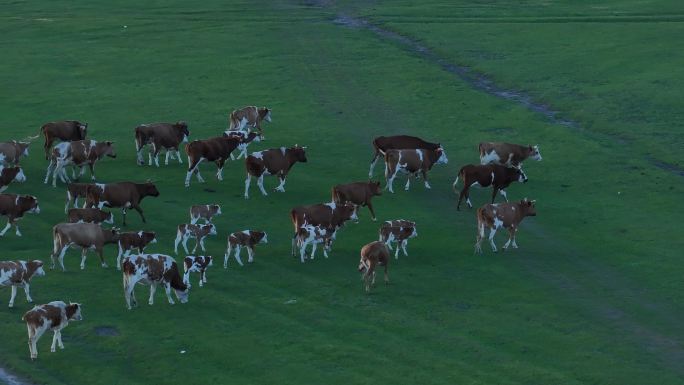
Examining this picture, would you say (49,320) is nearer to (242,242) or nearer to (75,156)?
(242,242)

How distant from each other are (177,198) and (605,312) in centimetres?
1685

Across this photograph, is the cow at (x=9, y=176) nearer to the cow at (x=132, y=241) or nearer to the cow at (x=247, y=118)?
the cow at (x=132, y=241)

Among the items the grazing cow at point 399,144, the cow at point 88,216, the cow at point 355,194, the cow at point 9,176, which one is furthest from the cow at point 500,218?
the cow at point 9,176

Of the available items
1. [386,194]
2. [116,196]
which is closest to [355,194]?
[386,194]

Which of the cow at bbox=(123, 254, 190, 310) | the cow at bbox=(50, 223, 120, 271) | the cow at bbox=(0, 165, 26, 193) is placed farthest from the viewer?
the cow at bbox=(0, 165, 26, 193)

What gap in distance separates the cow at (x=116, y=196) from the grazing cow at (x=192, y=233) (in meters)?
3.06

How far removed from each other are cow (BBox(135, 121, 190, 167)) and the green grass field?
2.94ft

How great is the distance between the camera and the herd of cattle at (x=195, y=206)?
3469 centimetres

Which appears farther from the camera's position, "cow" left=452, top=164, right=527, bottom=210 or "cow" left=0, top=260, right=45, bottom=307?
"cow" left=452, top=164, right=527, bottom=210

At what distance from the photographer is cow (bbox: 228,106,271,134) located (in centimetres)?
5556

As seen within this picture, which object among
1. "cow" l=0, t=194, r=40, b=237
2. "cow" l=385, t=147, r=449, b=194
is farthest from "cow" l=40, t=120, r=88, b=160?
"cow" l=385, t=147, r=449, b=194

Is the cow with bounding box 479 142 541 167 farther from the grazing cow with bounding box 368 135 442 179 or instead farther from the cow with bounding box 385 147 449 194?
the cow with bounding box 385 147 449 194

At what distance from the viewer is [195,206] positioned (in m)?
42.0

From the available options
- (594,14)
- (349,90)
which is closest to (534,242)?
(349,90)
